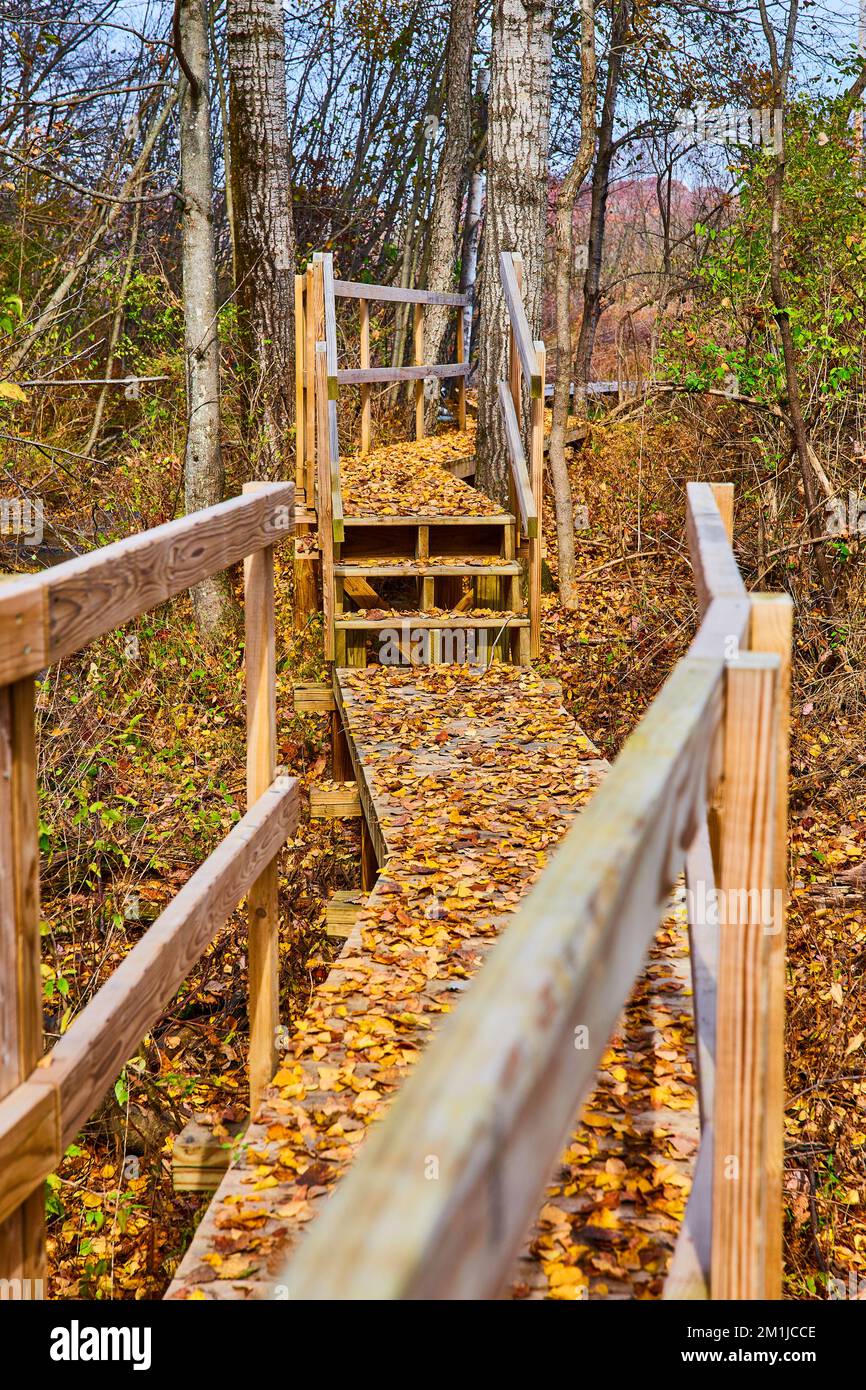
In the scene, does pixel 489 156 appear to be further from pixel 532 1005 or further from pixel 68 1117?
pixel 532 1005

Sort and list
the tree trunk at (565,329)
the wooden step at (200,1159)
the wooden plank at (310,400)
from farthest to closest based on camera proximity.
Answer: the tree trunk at (565,329)
the wooden plank at (310,400)
the wooden step at (200,1159)

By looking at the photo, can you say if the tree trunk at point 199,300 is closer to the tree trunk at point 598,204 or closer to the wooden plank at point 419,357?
the wooden plank at point 419,357

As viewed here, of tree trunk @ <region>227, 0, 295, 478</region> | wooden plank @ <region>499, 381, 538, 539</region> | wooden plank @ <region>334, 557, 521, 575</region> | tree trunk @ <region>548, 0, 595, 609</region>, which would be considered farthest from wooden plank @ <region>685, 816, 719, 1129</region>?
tree trunk @ <region>548, 0, 595, 609</region>

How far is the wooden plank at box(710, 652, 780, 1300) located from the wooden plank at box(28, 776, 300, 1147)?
101 cm

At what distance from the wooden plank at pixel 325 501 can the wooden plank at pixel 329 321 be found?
7 centimetres

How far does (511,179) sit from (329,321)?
7.34 ft

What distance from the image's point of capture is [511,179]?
9359mm

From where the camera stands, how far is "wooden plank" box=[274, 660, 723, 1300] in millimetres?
704

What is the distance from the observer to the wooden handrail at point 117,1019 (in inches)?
76.2

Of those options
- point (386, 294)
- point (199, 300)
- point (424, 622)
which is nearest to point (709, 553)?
point (424, 622)

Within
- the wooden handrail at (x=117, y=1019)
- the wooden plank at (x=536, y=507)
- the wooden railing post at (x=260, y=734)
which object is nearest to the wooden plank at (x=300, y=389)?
the wooden plank at (x=536, y=507)

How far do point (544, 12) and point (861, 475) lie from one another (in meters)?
3.85

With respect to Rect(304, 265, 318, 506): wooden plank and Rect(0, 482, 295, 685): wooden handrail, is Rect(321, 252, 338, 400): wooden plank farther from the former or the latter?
Rect(0, 482, 295, 685): wooden handrail

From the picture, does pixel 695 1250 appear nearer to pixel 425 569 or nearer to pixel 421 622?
pixel 421 622
